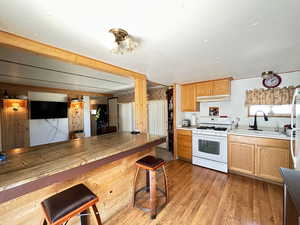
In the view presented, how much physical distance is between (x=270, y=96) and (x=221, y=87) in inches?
39.3

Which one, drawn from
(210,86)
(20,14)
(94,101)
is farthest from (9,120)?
(210,86)

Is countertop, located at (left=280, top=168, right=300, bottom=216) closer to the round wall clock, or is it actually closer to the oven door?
the oven door

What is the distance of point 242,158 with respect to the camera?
2.56 metres

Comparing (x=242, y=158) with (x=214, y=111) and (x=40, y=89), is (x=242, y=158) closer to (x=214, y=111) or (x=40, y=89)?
(x=214, y=111)

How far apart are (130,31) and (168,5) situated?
0.45 meters

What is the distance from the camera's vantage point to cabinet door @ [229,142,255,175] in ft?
8.06

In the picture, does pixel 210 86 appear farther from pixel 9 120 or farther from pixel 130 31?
pixel 9 120

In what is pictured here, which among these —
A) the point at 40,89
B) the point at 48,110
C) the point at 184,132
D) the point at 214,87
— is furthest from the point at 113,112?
the point at 214,87

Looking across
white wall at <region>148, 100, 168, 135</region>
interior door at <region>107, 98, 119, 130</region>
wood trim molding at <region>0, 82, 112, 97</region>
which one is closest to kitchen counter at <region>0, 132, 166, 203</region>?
white wall at <region>148, 100, 168, 135</region>

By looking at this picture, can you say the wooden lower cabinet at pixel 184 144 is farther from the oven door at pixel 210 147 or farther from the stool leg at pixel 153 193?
the stool leg at pixel 153 193

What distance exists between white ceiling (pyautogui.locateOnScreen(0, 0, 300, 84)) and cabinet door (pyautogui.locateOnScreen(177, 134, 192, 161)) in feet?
7.04

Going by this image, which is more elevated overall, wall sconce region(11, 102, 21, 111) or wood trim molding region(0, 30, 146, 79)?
wood trim molding region(0, 30, 146, 79)

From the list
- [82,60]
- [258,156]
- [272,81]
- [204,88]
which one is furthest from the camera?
[204,88]

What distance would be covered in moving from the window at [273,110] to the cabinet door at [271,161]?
0.91 metres
